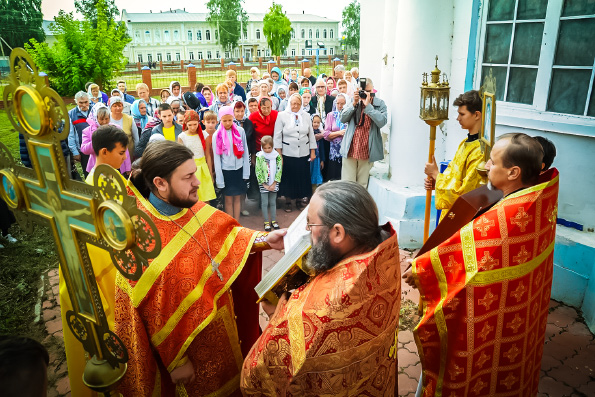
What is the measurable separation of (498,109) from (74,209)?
4640mm

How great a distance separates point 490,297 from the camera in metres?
2.26

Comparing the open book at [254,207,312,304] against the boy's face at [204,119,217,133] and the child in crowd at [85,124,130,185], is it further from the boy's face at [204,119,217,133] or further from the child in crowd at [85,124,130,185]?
the boy's face at [204,119,217,133]

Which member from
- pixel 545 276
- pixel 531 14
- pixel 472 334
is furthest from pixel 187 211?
pixel 531 14

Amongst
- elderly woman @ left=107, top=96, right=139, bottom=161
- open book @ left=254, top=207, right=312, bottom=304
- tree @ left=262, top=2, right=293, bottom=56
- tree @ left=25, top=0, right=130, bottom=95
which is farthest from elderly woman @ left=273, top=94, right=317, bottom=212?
tree @ left=262, top=2, right=293, bottom=56

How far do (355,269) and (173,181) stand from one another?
103 centimetres

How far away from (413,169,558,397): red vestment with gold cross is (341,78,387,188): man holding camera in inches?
154

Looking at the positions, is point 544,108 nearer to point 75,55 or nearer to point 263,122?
point 263,122

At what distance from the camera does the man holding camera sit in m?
6.07

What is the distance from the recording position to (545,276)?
7.99 ft

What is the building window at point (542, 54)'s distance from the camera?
4.06 meters

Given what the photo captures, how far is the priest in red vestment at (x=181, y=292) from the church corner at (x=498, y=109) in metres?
3.28

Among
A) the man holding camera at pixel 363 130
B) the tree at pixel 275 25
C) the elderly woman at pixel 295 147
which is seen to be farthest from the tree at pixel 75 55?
the tree at pixel 275 25

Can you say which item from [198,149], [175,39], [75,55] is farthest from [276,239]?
[175,39]

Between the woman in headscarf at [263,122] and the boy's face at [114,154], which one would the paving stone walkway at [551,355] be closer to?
the boy's face at [114,154]
